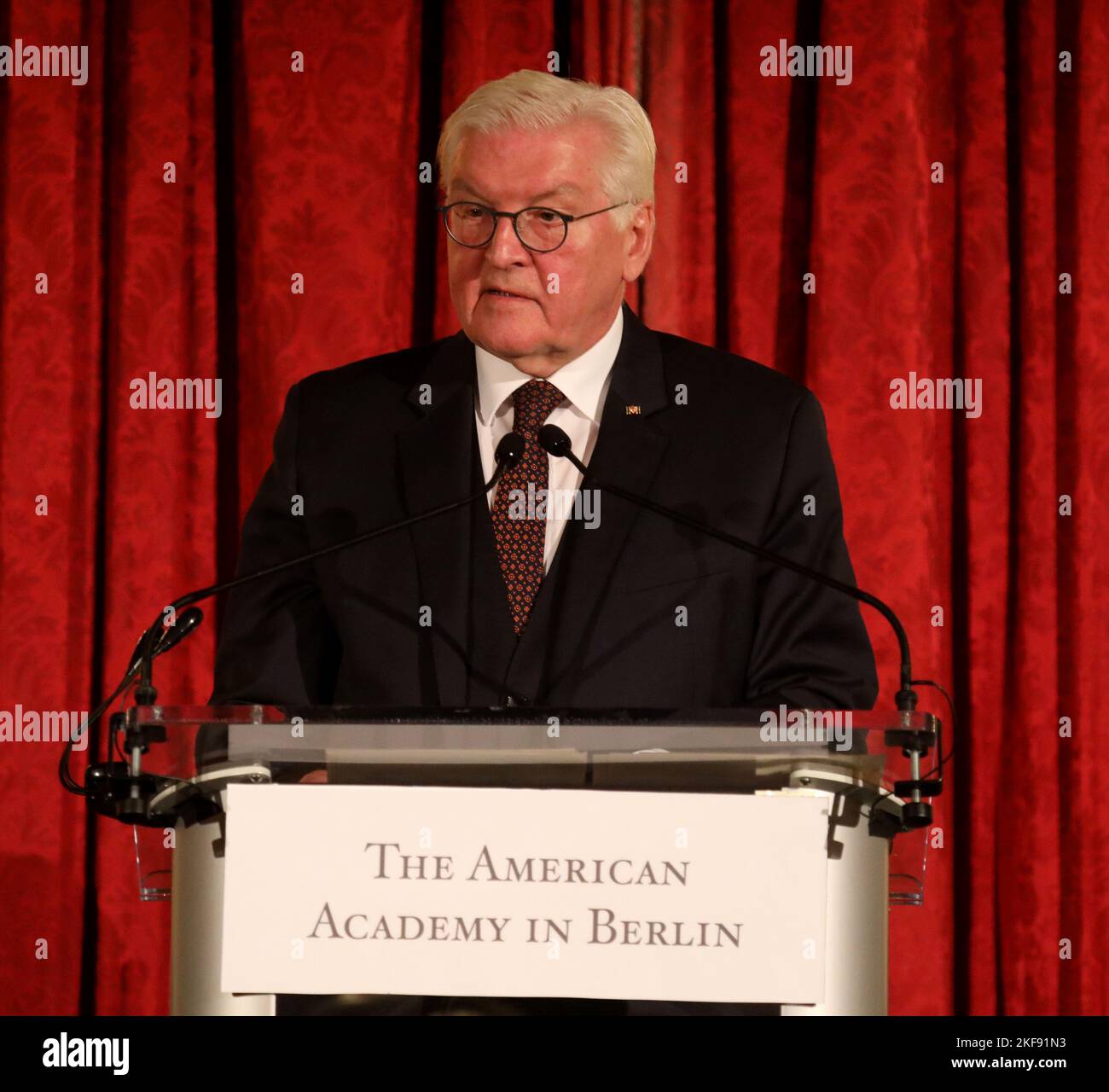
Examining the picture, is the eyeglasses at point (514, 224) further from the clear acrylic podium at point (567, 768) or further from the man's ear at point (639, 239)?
the clear acrylic podium at point (567, 768)

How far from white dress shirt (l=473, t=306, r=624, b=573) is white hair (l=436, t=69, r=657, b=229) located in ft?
0.59

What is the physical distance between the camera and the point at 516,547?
178 cm

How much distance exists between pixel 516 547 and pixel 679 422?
0.90ft

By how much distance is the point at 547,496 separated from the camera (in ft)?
5.87

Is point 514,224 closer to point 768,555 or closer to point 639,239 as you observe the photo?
point 639,239

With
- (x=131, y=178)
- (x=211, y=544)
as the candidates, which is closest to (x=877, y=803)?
(x=211, y=544)

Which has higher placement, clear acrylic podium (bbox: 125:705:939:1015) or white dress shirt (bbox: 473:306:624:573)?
white dress shirt (bbox: 473:306:624:573)

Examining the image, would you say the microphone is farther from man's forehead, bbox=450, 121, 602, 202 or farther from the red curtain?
the red curtain

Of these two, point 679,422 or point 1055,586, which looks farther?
point 1055,586

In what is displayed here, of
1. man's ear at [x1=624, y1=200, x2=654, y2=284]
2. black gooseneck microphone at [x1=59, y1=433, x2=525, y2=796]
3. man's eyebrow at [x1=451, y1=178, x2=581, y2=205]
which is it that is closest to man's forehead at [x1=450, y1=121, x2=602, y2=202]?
man's eyebrow at [x1=451, y1=178, x2=581, y2=205]

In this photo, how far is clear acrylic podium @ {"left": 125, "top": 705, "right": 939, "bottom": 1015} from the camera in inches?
46.6

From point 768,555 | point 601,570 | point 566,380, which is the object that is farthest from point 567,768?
point 566,380

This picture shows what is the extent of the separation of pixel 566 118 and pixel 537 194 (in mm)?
100

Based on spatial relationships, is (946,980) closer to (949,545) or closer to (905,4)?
(949,545)
